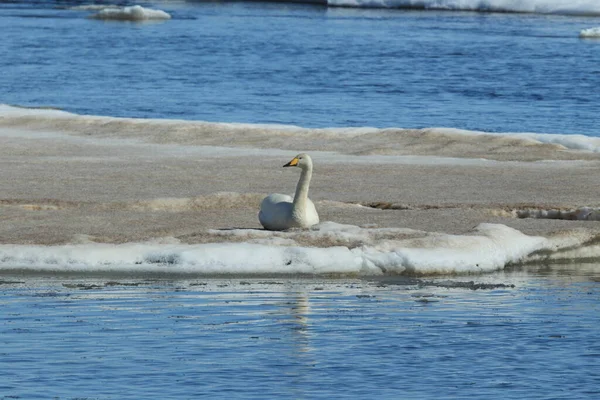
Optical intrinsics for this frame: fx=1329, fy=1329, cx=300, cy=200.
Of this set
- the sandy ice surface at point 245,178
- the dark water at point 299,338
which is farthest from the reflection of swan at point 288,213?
the dark water at point 299,338

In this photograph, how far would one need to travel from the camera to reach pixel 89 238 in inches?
553

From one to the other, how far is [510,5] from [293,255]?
2562 inches

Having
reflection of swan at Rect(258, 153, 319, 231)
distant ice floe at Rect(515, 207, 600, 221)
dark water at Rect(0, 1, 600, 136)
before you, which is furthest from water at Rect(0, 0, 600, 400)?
dark water at Rect(0, 1, 600, 136)

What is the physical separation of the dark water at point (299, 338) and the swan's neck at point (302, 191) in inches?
45.5

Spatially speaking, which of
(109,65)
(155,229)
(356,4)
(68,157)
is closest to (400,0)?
(356,4)

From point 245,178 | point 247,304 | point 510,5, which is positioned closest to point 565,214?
point 245,178

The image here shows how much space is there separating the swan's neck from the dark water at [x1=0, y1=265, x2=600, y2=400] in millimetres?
1157

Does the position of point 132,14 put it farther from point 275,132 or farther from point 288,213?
point 288,213

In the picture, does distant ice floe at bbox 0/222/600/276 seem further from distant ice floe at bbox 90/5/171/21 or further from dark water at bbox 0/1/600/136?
distant ice floe at bbox 90/5/171/21

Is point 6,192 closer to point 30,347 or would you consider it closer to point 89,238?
point 89,238

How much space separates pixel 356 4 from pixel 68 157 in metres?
65.9

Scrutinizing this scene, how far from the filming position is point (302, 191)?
13922 millimetres

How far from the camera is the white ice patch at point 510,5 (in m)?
73.2

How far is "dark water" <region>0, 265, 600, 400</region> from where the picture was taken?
373 inches
